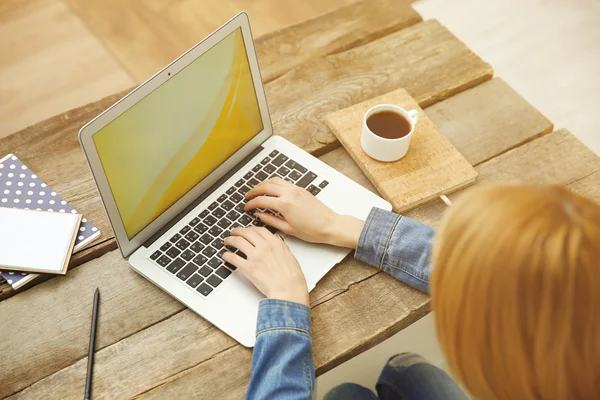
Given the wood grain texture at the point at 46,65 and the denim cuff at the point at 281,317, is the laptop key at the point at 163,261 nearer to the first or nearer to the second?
the denim cuff at the point at 281,317

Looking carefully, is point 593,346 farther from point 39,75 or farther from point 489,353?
point 39,75

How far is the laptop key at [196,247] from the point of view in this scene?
3.42 ft

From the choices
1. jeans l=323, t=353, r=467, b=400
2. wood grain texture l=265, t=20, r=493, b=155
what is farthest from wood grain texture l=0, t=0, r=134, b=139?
jeans l=323, t=353, r=467, b=400

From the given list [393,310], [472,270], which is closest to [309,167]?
[393,310]

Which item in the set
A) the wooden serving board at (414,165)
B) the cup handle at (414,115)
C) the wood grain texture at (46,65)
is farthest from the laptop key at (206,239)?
the wood grain texture at (46,65)

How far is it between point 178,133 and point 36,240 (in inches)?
12.3

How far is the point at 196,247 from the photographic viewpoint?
41.2 inches

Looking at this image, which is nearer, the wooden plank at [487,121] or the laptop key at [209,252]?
the laptop key at [209,252]

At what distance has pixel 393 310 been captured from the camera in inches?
39.4

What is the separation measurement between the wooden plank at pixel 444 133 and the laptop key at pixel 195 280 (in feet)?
0.66

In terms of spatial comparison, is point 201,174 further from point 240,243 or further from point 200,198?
point 240,243

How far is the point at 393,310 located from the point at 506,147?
0.44 meters

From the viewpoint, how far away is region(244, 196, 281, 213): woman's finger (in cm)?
106

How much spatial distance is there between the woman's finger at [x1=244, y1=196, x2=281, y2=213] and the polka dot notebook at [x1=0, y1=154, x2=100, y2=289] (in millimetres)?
282
